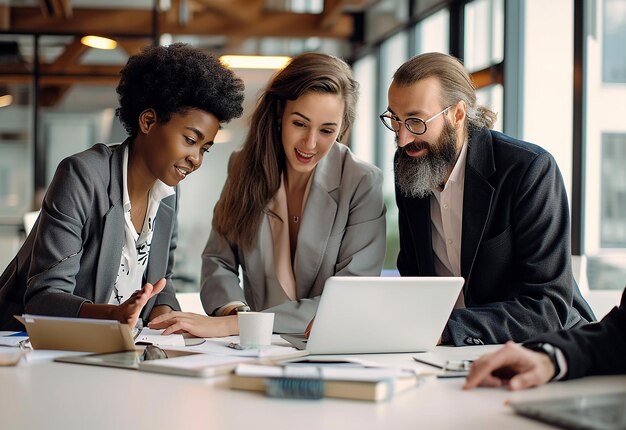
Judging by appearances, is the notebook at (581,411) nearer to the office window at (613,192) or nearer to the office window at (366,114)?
the office window at (613,192)

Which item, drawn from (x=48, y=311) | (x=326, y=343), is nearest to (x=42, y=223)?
(x=48, y=311)

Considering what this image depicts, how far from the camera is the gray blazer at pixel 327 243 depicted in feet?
8.91

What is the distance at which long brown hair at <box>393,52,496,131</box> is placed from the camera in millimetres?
2654

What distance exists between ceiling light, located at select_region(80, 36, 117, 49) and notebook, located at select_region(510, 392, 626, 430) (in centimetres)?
751

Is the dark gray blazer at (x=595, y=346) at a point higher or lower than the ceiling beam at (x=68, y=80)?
lower

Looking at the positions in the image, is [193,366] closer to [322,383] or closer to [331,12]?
[322,383]

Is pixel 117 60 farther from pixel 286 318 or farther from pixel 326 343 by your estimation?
pixel 326 343

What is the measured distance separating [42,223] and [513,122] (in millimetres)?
4252

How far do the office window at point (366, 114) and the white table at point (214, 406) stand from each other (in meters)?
7.82

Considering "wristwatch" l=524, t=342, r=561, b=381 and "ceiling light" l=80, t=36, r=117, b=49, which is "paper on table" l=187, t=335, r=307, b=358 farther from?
"ceiling light" l=80, t=36, r=117, b=49

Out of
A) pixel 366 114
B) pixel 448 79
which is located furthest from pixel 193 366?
pixel 366 114

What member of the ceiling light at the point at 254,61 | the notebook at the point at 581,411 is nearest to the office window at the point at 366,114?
the ceiling light at the point at 254,61

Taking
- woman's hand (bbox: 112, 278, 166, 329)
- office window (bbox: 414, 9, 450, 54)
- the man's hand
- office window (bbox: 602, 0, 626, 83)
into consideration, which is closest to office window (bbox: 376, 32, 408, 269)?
office window (bbox: 414, 9, 450, 54)

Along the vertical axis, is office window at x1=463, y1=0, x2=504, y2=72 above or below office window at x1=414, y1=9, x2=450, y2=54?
below
